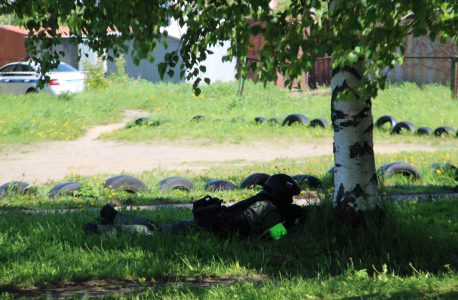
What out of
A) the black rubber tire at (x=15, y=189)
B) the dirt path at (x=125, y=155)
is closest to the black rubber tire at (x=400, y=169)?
the dirt path at (x=125, y=155)

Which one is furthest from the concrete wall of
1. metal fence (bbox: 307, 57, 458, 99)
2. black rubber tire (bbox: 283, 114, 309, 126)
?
black rubber tire (bbox: 283, 114, 309, 126)

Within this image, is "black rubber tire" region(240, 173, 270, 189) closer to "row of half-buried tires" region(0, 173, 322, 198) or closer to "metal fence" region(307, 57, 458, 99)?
"row of half-buried tires" region(0, 173, 322, 198)

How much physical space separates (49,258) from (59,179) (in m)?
3.96

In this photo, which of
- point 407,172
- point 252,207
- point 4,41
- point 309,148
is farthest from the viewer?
point 4,41

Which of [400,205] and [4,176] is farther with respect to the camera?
[4,176]

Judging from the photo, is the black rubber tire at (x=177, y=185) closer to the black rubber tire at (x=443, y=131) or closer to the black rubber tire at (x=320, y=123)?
the black rubber tire at (x=320, y=123)

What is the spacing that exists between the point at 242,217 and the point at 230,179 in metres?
3.09

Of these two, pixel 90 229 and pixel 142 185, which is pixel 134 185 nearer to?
pixel 142 185

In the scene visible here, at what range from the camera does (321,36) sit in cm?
261

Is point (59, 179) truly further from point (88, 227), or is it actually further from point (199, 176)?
point (88, 227)

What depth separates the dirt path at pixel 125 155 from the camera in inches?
313

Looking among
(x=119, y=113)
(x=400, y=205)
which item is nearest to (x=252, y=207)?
(x=400, y=205)

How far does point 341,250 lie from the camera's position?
3670mm

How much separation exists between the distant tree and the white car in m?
12.1
